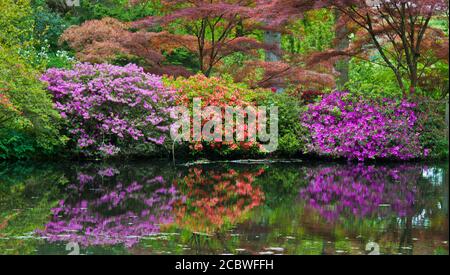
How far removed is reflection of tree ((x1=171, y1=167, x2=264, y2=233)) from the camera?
10227 mm

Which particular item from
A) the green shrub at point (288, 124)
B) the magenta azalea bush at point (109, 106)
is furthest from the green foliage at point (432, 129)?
the magenta azalea bush at point (109, 106)

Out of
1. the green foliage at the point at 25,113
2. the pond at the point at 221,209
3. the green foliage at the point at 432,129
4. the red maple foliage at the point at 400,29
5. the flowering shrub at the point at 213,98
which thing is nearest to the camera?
the pond at the point at 221,209

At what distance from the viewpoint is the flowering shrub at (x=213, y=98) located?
17547mm

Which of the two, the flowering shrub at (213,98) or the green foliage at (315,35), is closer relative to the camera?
the flowering shrub at (213,98)

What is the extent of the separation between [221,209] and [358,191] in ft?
8.68

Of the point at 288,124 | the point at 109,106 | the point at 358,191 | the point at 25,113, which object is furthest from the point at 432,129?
the point at 25,113

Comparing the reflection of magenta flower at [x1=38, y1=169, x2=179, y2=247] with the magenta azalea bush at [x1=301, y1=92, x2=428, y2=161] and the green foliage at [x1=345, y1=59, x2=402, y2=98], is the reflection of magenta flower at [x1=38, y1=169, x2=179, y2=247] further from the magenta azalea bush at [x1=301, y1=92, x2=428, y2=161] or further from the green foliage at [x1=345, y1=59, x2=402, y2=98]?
the green foliage at [x1=345, y1=59, x2=402, y2=98]

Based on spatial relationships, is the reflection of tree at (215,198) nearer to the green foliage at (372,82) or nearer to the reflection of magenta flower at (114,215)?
the reflection of magenta flower at (114,215)

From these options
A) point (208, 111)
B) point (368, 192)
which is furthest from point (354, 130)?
point (368, 192)

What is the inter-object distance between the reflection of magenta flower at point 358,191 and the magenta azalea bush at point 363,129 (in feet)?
2.54

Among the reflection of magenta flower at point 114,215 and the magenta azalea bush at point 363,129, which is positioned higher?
the magenta azalea bush at point 363,129

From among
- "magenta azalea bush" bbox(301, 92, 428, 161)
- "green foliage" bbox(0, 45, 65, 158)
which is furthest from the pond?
"magenta azalea bush" bbox(301, 92, 428, 161)

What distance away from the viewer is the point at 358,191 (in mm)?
12812

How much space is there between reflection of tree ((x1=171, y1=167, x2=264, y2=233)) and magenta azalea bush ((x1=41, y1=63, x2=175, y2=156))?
74.1 inches
